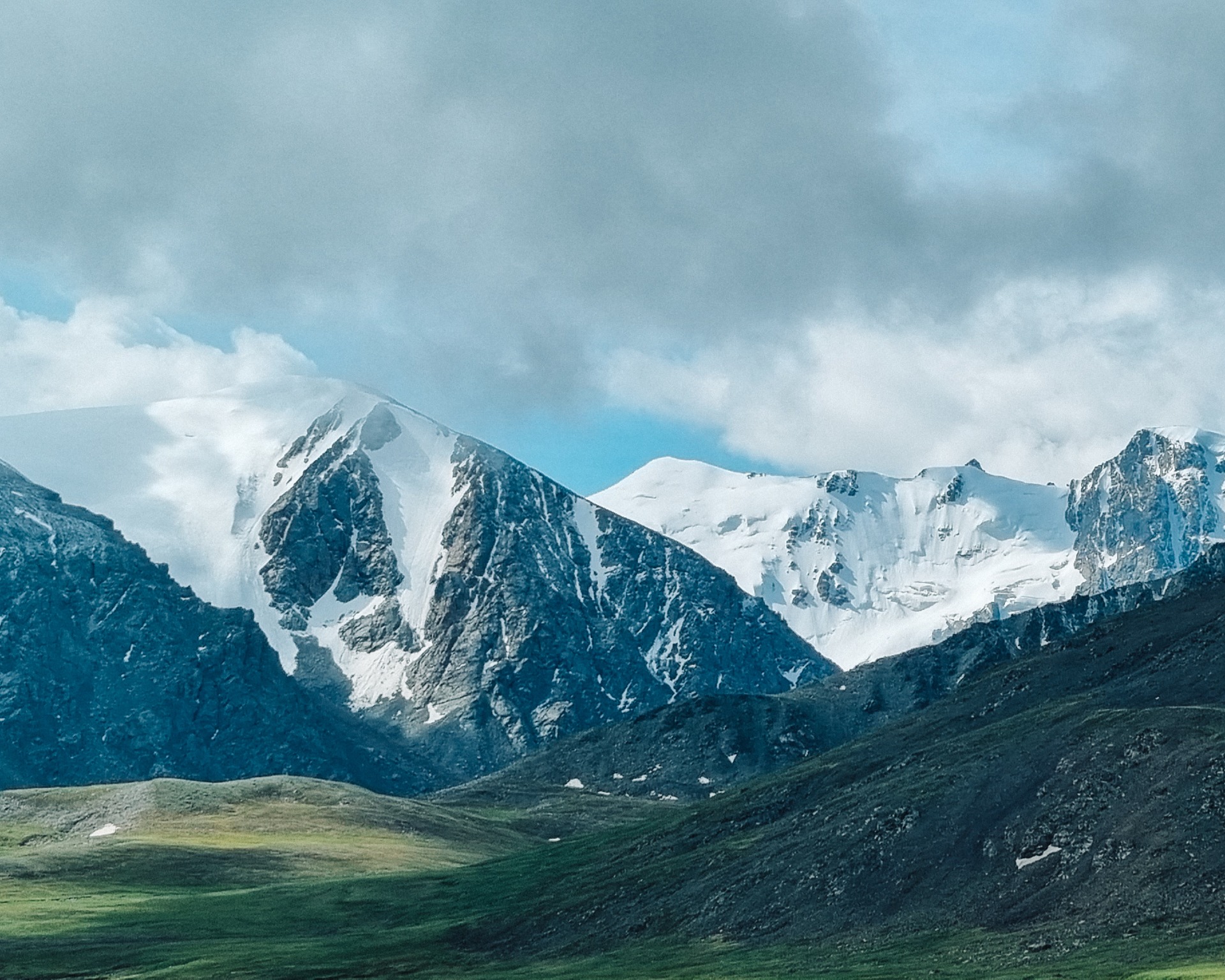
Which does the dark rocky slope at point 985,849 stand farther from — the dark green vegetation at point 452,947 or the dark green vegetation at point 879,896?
the dark green vegetation at point 452,947

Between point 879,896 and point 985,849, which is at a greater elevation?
point 985,849

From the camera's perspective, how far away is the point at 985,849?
139 m

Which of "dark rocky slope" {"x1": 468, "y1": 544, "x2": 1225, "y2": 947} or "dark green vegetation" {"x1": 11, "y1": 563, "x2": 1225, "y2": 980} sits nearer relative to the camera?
"dark green vegetation" {"x1": 11, "y1": 563, "x2": 1225, "y2": 980}

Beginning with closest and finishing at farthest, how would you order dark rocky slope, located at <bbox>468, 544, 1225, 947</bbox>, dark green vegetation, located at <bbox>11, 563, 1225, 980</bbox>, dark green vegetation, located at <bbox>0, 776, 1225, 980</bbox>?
1. dark green vegetation, located at <bbox>0, 776, 1225, 980</bbox>
2. dark green vegetation, located at <bbox>11, 563, 1225, 980</bbox>
3. dark rocky slope, located at <bbox>468, 544, 1225, 947</bbox>

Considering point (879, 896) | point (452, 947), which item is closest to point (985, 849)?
point (879, 896)

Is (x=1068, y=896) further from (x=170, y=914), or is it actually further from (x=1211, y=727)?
(x=170, y=914)

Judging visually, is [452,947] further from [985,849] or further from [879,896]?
[985,849]

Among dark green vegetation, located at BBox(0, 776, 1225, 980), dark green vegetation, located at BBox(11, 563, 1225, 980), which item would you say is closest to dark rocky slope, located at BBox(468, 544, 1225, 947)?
dark green vegetation, located at BBox(11, 563, 1225, 980)

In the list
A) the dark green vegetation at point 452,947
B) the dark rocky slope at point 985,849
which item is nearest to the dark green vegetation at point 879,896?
the dark rocky slope at point 985,849

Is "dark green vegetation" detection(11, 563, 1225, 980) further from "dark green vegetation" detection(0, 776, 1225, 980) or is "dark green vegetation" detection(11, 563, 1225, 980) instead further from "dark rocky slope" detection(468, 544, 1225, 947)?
"dark green vegetation" detection(0, 776, 1225, 980)

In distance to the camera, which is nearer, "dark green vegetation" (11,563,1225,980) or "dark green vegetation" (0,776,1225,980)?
"dark green vegetation" (0,776,1225,980)

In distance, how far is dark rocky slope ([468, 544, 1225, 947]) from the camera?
124m

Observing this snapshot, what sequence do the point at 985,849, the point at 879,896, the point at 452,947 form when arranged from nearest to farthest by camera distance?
1. the point at 985,849
2. the point at 879,896
3. the point at 452,947

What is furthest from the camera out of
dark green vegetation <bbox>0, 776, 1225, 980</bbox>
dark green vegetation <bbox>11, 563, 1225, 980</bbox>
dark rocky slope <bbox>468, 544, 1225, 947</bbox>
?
dark rocky slope <bbox>468, 544, 1225, 947</bbox>
